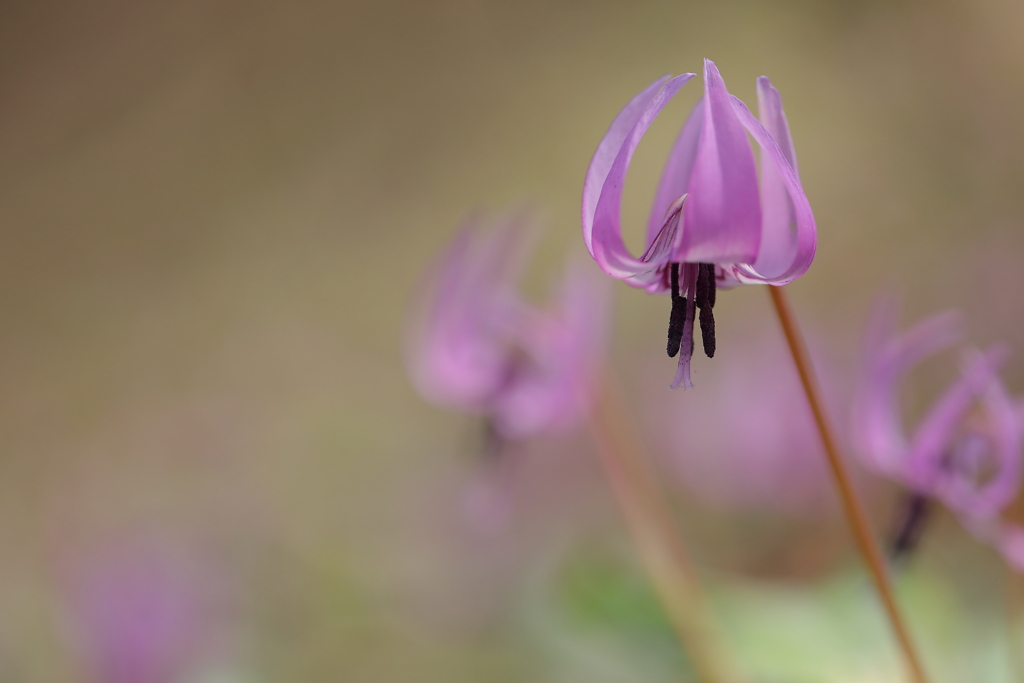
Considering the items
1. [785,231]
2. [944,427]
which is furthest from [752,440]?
[785,231]

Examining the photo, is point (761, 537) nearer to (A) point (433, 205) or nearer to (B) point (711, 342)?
(B) point (711, 342)

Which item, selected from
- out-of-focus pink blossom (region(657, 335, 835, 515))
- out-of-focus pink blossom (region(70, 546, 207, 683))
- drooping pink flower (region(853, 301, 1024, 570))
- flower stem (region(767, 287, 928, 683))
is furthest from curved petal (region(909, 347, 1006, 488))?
out-of-focus pink blossom (region(70, 546, 207, 683))

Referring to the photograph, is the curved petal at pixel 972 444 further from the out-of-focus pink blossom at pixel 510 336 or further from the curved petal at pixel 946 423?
the out-of-focus pink blossom at pixel 510 336

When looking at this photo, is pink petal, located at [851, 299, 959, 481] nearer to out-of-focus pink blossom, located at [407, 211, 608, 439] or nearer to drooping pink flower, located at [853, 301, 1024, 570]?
drooping pink flower, located at [853, 301, 1024, 570]

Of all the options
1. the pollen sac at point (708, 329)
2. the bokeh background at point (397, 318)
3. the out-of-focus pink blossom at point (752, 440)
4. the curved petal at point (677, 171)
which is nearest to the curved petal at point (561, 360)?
the bokeh background at point (397, 318)

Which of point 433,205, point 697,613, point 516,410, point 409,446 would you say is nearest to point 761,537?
point 697,613

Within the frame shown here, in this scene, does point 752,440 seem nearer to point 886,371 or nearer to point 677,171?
point 886,371
